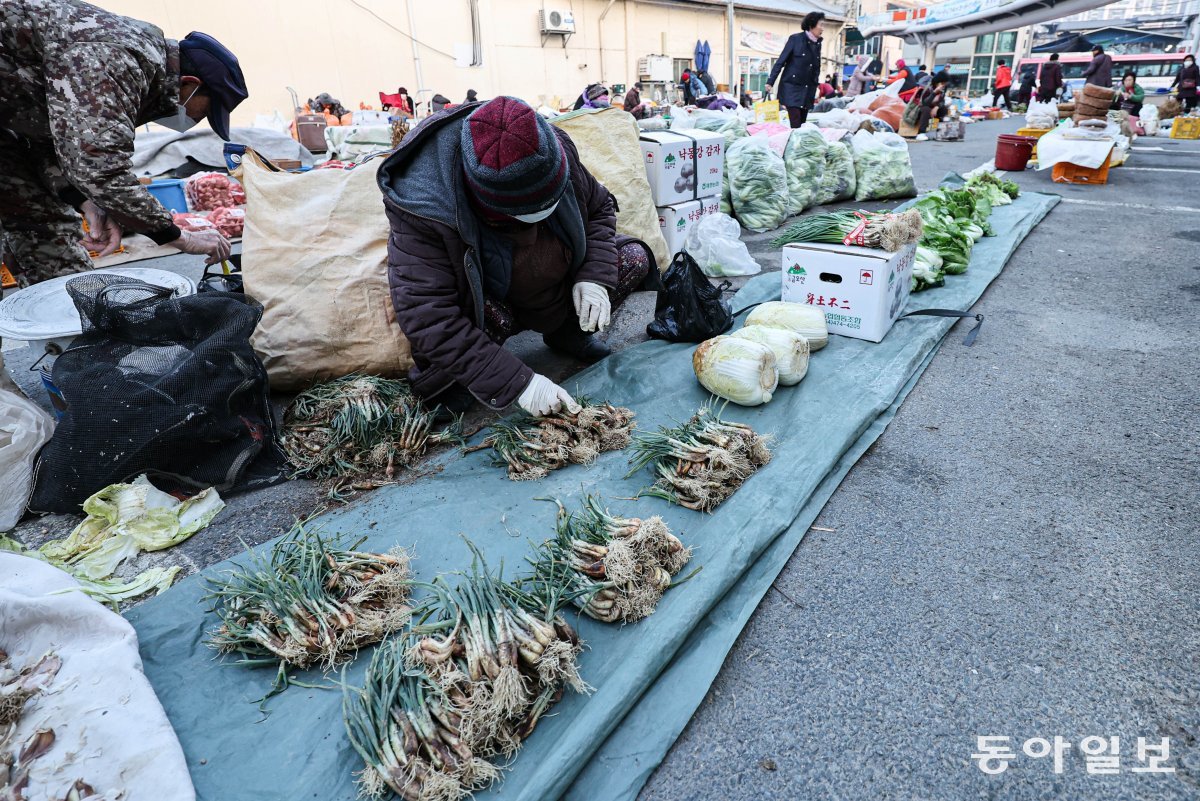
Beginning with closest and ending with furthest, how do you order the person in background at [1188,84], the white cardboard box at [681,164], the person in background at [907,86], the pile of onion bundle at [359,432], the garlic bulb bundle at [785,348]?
the pile of onion bundle at [359,432] < the garlic bulb bundle at [785,348] < the white cardboard box at [681,164] < the person in background at [907,86] < the person in background at [1188,84]

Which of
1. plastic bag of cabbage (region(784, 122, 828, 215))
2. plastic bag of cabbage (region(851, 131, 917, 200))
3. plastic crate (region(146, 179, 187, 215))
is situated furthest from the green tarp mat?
plastic crate (region(146, 179, 187, 215))

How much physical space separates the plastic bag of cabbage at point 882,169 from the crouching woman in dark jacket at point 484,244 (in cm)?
508

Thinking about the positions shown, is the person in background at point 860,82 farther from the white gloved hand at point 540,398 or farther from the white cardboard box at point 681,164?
the white gloved hand at point 540,398

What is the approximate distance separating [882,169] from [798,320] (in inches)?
182

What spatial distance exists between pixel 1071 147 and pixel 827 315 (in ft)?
21.9

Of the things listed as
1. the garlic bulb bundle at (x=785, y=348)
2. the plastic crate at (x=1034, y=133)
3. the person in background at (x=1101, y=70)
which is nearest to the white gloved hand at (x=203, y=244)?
the garlic bulb bundle at (x=785, y=348)

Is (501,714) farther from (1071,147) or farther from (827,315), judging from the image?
(1071,147)

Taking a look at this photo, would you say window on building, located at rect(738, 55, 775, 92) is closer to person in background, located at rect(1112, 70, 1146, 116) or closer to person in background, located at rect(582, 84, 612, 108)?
person in background, located at rect(1112, 70, 1146, 116)

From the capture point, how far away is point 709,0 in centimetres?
2319

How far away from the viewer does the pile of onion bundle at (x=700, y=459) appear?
2082mm

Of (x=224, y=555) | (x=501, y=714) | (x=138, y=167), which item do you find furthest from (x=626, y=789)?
(x=138, y=167)

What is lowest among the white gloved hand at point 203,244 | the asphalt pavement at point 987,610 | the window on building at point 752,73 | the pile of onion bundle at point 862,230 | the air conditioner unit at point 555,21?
the asphalt pavement at point 987,610

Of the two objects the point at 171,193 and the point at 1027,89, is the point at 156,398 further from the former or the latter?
the point at 1027,89

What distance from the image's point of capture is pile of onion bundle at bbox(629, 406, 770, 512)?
82.0 inches
